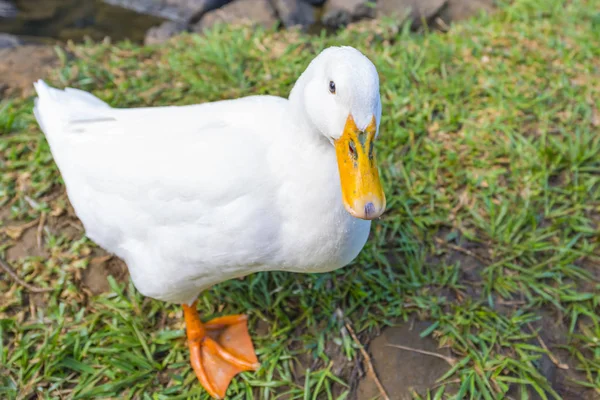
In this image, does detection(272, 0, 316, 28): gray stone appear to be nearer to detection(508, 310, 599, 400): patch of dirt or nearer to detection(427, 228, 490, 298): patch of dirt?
detection(427, 228, 490, 298): patch of dirt

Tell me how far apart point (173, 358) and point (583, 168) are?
226cm

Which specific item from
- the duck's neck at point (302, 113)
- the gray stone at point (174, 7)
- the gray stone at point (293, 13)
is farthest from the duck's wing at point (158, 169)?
the gray stone at point (174, 7)

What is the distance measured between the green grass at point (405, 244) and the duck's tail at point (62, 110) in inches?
23.9

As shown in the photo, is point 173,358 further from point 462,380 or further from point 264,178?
point 462,380

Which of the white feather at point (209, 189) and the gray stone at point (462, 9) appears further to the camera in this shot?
the gray stone at point (462, 9)

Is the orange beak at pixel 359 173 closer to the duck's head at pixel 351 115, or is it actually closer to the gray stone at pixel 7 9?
the duck's head at pixel 351 115

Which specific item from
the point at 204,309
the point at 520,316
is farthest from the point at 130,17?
the point at 520,316

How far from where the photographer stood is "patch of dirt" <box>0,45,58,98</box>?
311 cm

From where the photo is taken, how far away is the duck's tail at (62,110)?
6.56ft

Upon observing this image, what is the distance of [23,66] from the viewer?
3248mm

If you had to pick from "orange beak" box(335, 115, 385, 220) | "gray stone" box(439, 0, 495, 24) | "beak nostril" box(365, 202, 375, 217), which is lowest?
"gray stone" box(439, 0, 495, 24)

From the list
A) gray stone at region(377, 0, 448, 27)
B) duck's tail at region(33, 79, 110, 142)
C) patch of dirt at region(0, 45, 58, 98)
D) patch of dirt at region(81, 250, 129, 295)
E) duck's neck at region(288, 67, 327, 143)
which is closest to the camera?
duck's neck at region(288, 67, 327, 143)

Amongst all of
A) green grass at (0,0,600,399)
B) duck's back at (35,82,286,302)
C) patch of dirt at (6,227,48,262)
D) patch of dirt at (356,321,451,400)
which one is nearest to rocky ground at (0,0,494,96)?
green grass at (0,0,600,399)

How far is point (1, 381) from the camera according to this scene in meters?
1.98
